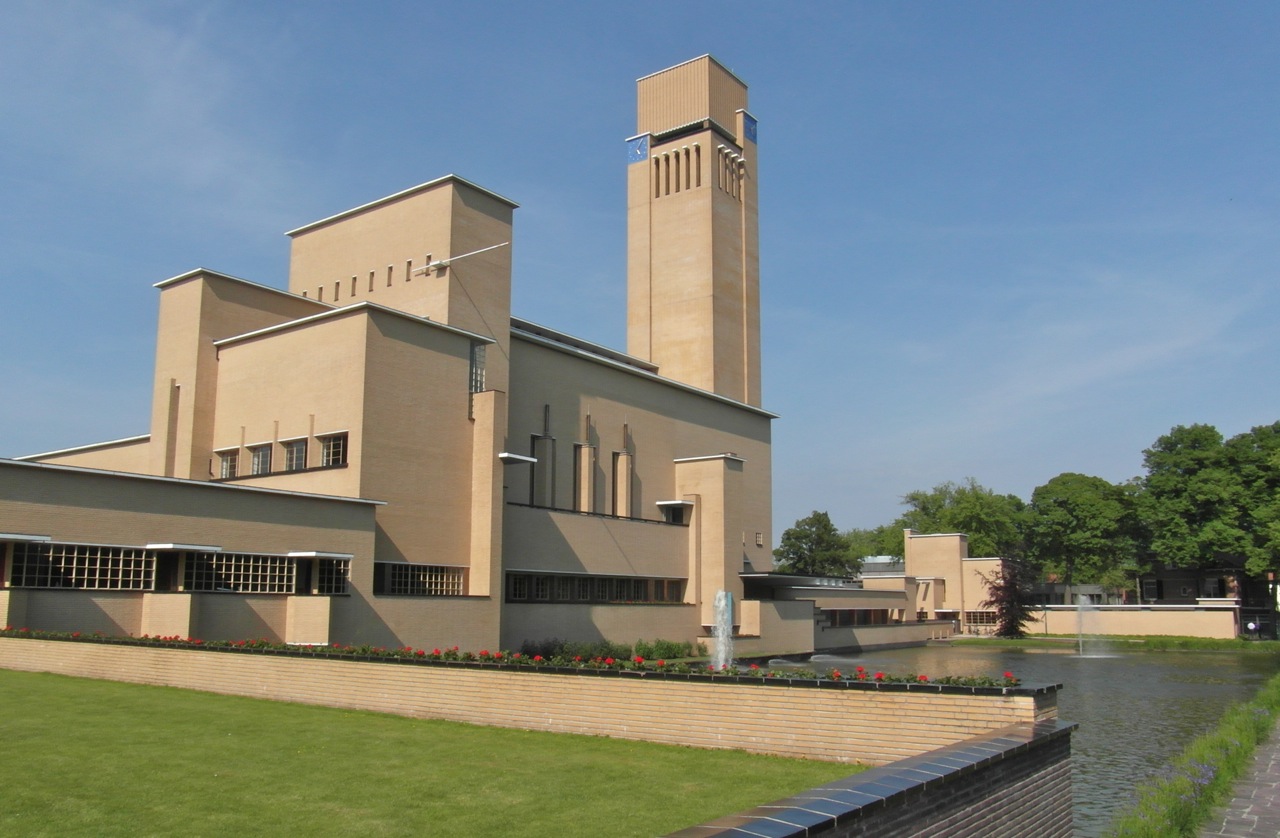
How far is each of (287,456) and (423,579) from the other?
21.1 ft

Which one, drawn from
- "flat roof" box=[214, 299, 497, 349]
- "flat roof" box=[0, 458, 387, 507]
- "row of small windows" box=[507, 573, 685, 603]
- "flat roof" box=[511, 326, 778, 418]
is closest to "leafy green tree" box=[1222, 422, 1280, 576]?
"flat roof" box=[511, 326, 778, 418]

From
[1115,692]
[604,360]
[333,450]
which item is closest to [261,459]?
[333,450]

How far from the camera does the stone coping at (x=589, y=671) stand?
12227 millimetres

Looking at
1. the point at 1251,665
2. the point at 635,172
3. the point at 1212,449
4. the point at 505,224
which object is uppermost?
the point at 635,172

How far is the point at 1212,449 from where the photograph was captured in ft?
240

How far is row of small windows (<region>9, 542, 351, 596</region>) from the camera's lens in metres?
24.7

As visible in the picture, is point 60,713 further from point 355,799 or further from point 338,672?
point 355,799

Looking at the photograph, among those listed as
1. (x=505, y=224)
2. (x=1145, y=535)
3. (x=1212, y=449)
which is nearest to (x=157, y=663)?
(x=505, y=224)

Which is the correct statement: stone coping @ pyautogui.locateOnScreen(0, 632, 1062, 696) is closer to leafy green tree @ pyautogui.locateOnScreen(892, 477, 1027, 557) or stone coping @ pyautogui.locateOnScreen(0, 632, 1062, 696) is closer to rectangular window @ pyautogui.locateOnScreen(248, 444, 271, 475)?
rectangular window @ pyautogui.locateOnScreen(248, 444, 271, 475)

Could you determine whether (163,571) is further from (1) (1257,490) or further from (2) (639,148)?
(1) (1257,490)

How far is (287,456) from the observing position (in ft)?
117

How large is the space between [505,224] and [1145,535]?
6469 centimetres

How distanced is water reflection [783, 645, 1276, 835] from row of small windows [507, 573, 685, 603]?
7477 millimetres

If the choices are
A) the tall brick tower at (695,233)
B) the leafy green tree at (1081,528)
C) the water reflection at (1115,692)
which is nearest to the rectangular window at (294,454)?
the water reflection at (1115,692)
